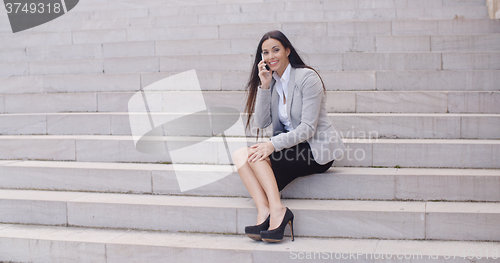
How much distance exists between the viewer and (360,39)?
17.9 ft

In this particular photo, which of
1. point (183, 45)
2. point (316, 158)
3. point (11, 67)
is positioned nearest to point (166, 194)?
point (316, 158)

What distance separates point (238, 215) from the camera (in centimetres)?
328

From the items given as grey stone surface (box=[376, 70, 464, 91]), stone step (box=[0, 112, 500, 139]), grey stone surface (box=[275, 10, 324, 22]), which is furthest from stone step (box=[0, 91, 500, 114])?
grey stone surface (box=[275, 10, 324, 22])

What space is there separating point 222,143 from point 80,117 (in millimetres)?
1758

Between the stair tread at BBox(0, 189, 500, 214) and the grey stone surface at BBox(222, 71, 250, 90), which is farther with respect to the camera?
the grey stone surface at BBox(222, 71, 250, 90)

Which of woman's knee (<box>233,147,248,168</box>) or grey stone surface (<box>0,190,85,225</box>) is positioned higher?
woman's knee (<box>233,147,248,168</box>)

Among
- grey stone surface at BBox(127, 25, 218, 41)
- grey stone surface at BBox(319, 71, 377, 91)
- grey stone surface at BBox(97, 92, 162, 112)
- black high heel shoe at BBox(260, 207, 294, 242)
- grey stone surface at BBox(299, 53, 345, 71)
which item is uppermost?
grey stone surface at BBox(127, 25, 218, 41)

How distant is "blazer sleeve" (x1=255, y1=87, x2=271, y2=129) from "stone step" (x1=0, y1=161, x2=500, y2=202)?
1.84 feet

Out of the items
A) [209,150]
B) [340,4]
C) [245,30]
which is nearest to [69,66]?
[245,30]

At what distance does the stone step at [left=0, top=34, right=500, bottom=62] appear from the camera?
5.24 m

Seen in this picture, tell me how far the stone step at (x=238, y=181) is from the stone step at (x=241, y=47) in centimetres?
232

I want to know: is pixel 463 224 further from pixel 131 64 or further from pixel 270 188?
pixel 131 64

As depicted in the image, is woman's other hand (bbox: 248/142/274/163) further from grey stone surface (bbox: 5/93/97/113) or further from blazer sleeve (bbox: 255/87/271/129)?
grey stone surface (bbox: 5/93/97/113)

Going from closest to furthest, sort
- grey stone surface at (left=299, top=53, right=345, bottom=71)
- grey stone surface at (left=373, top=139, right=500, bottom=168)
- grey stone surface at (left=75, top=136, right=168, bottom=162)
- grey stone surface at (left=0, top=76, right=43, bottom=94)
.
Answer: grey stone surface at (left=373, top=139, right=500, bottom=168) → grey stone surface at (left=75, top=136, right=168, bottom=162) → grey stone surface at (left=299, top=53, right=345, bottom=71) → grey stone surface at (left=0, top=76, right=43, bottom=94)
